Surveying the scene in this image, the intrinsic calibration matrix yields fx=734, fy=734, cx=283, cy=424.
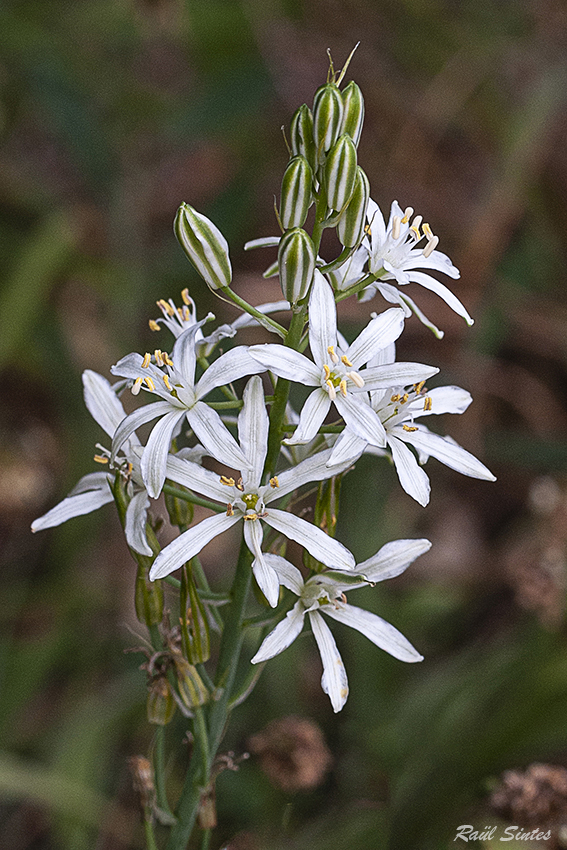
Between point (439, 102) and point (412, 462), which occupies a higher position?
point (439, 102)

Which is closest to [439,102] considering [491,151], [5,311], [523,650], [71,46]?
[491,151]

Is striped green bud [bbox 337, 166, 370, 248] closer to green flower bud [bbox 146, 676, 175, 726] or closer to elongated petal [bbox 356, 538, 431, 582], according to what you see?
elongated petal [bbox 356, 538, 431, 582]

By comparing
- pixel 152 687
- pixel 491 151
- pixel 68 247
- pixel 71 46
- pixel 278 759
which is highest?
pixel 71 46

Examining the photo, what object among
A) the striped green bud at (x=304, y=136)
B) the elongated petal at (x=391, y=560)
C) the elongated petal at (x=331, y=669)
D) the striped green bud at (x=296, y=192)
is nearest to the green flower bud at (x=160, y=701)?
the elongated petal at (x=331, y=669)

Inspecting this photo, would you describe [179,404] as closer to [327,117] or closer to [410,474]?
[410,474]

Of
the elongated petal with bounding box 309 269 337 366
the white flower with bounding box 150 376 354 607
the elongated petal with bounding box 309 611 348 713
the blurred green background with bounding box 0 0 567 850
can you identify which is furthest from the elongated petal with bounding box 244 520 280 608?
the blurred green background with bounding box 0 0 567 850

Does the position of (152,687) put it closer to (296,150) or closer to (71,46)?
(296,150)
